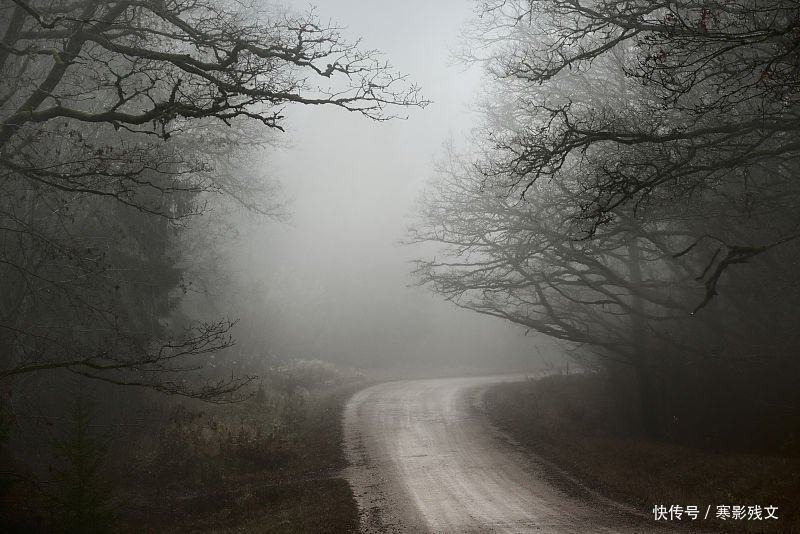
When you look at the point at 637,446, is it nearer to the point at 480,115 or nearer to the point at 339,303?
the point at 480,115

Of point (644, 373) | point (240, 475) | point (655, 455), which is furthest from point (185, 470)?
point (644, 373)

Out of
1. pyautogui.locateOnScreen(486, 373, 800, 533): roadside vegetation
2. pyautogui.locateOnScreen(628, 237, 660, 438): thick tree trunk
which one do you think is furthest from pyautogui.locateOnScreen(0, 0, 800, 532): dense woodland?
pyautogui.locateOnScreen(486, 373, 800, 533): roadside vegetation

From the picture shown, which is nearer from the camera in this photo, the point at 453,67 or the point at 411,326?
the point at 453,67

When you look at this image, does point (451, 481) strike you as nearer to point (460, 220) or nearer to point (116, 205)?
point (460, 220)

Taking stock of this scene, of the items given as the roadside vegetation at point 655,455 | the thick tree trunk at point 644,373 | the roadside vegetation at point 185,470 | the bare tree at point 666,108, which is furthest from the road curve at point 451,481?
the bare tree at point 666,108

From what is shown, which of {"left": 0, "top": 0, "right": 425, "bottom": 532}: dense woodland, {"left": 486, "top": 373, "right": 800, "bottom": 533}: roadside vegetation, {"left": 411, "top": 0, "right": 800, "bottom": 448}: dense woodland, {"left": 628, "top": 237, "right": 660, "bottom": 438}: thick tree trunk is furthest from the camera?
{"left": 628, "top": 237, "right": 660, "bottom": 438}: thick tree trunk

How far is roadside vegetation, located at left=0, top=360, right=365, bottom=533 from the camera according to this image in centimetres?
761

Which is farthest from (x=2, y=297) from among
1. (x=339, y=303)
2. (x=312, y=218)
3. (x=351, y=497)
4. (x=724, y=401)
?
(x=312, y=218)

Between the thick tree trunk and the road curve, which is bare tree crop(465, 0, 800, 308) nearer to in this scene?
the thick tree trunk

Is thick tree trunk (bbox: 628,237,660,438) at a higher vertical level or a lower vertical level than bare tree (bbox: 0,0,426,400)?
lower

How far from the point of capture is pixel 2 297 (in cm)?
1316

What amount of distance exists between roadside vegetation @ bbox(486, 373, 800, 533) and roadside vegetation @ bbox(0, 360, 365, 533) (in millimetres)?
4867

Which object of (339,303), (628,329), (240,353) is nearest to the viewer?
(628,329)

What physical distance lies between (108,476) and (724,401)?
14537 mm
